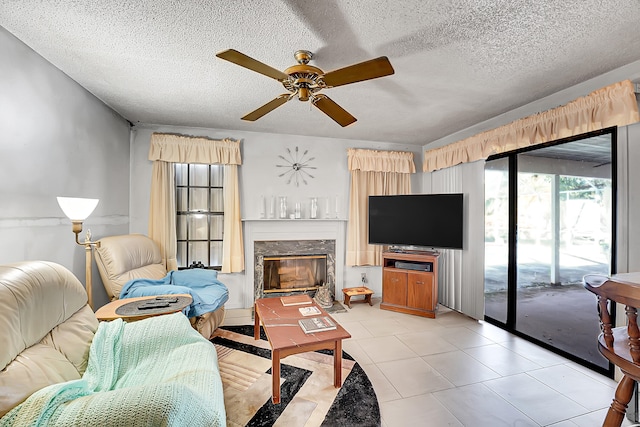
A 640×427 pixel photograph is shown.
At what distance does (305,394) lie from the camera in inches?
79.5

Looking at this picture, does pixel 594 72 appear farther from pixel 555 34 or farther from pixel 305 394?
pixel 305 394

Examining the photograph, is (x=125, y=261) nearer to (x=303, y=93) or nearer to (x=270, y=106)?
(x=270, y=106)

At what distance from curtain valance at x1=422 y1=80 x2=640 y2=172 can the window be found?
331 centimetres

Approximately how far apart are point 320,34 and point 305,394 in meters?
2.45

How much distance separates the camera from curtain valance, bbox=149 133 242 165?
3.54 meters

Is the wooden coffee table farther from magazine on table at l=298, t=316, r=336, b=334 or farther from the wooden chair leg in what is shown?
the wooden chair leg

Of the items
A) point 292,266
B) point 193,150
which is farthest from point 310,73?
point 292,266

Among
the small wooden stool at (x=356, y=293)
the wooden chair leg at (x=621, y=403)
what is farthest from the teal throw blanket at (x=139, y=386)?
the small wooden stool at (x=356, y=293)

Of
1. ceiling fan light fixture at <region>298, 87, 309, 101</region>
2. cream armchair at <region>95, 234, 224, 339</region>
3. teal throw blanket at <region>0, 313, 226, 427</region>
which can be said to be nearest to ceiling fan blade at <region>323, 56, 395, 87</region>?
ceiling fan light fixture at <region>298, 87, 309, 101</region>

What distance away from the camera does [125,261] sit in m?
2.76

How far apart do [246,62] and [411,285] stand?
10.6 feet

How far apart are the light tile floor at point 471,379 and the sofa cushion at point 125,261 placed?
1.16m

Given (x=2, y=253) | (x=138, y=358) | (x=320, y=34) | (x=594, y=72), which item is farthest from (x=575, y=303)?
(x=2, y=253)

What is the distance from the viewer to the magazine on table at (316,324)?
6.94 ft
